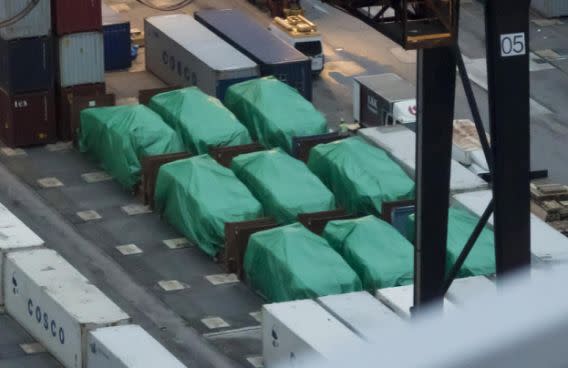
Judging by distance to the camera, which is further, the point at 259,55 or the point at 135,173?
the point at 259,55

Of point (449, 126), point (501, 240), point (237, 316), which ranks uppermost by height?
point (449, 126)

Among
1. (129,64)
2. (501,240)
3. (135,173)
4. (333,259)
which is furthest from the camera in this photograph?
(129,64)

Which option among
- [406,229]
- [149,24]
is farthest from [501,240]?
[149,24]

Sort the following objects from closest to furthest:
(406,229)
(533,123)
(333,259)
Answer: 1. (333,259)
2. (406,229)
3. (533,123)

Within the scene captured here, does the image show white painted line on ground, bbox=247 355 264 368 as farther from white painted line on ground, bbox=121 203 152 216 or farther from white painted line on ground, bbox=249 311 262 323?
white painted line on ground, bbox=121 203 152 216

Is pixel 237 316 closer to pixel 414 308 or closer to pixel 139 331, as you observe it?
pixel 139 331

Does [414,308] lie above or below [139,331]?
above
